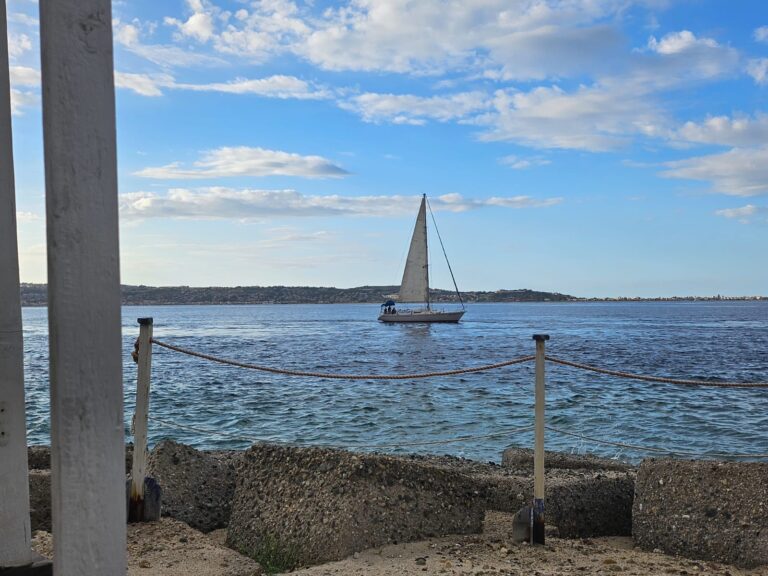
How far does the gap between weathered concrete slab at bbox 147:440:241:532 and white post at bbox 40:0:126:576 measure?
3184 mm

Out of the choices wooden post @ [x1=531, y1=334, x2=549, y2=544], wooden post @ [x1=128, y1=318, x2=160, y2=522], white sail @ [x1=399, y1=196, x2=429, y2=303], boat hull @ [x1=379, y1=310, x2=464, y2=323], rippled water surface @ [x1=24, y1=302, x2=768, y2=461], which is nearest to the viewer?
wooden post @ [x1=531, y1=334, x2=549, y2=544]

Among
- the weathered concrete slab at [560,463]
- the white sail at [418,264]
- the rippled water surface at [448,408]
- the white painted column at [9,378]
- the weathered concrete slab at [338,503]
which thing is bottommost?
the rippled water surface at [448,408]

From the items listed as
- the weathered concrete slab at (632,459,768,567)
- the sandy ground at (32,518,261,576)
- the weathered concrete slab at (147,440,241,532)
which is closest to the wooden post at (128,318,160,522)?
the sandy ground at (32,518,261,576)

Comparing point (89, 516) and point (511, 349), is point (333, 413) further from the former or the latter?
point (511, 349)

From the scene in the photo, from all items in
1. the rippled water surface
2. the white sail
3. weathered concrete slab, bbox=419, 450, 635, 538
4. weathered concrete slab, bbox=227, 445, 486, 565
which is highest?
the white sail

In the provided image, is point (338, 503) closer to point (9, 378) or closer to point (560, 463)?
point (9, 378)

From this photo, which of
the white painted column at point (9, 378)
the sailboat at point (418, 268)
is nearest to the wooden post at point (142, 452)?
the white painted column at point (9, 378)

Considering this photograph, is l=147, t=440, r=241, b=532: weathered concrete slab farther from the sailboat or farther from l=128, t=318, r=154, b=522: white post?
the sailboat

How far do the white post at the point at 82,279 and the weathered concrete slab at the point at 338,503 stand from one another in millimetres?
2279

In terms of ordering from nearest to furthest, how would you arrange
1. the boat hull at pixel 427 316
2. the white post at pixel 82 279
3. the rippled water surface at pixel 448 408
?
the white post at pixel 82 279
the rippled water surface at pixel 448 408
the boat hull at pixel 427 316

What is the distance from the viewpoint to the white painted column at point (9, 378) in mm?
3236

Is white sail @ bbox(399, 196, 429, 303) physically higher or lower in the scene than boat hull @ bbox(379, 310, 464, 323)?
higher

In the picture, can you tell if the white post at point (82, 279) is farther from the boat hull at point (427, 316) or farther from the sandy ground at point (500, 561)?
the boat hull at point (427, 316)

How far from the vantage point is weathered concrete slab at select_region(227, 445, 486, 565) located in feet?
14.8
